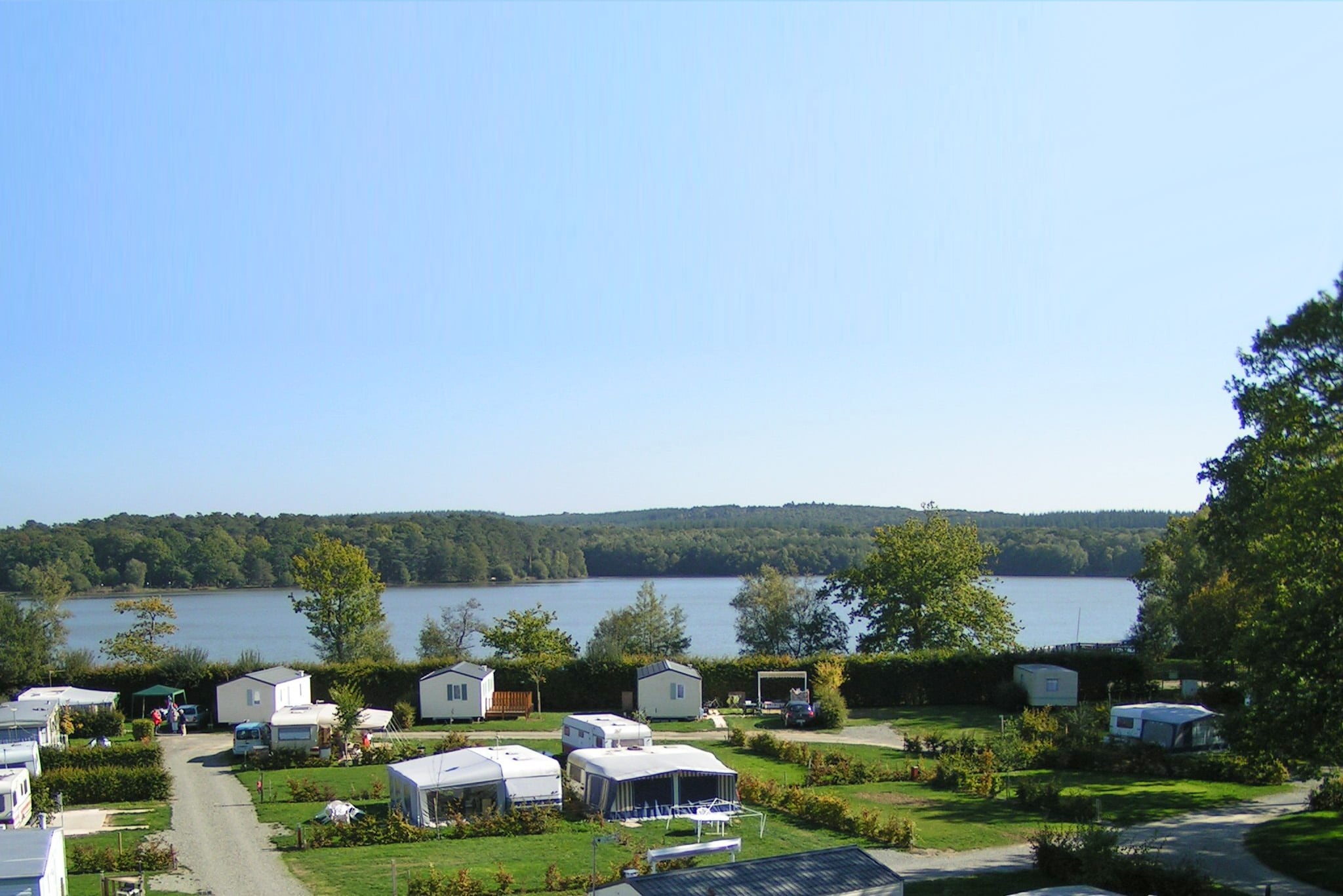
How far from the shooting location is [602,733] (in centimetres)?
2464

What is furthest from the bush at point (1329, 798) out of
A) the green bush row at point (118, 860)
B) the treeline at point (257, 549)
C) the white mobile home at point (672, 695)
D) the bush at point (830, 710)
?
the treeline at point (257, 549)

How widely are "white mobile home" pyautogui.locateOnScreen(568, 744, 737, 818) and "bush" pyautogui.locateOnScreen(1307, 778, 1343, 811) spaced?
1052 cm

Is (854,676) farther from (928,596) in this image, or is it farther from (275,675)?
(275,675)

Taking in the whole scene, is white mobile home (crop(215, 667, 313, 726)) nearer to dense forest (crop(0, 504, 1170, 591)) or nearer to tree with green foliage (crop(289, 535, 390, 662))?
tree with green foliage (crop(289, 535, 390, 662))

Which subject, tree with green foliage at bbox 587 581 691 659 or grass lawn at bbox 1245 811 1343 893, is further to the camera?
tree with green foliage at bbox 587 581 691 659

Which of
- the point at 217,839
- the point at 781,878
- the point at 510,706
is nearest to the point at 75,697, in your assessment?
the point at 510,706

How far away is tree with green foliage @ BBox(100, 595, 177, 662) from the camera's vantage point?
38938mm

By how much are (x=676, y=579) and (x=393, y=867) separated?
98.9 meters

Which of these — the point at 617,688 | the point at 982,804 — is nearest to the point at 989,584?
the point at 617,688

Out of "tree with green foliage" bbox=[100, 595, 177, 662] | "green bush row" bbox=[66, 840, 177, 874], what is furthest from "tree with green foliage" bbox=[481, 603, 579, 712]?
"green bush row" bbox=[66, 840, 177, 874]

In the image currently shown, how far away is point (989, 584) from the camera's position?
43.1 metres

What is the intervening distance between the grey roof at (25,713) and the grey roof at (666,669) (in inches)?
611

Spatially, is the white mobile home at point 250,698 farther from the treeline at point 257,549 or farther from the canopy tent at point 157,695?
the treeline at point 257,549

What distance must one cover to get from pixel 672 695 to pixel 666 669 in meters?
0.76
